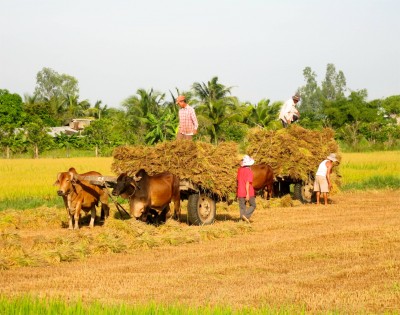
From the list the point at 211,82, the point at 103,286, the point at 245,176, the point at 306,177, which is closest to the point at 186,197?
the point at 245,176

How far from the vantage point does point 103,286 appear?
8.37 m

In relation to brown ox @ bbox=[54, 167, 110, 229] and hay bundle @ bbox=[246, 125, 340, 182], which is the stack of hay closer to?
brown ox @ bbox=[54, 167, 110, 229]

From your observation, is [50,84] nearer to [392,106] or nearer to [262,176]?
[392,106]

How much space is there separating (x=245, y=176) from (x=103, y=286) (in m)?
6.44

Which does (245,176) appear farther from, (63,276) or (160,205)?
(63,276)

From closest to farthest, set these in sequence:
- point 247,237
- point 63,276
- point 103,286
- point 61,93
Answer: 1. point 103,286
2. point 63,276
3. point 247,237
4. point 61,93

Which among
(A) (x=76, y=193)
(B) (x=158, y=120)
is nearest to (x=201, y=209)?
(A) (x=76, y=193)

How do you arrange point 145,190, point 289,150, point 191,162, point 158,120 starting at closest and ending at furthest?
point 145,190
point 191,162
point 289,150
point 158,120

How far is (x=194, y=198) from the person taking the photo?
14.2m

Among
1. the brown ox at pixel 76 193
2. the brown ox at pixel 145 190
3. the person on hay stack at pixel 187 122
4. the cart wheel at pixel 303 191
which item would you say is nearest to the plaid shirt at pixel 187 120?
the person on hay stack at pixel 187 122

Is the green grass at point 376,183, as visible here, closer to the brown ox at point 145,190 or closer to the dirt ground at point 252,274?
the dirt ground at point 252,274

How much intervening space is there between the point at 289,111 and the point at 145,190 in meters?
7.14

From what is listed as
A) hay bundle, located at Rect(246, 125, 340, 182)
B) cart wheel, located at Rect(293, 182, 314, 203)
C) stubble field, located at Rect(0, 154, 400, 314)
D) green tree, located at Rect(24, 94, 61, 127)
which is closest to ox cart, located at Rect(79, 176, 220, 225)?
stubble field, located at Rect(0, 154, 400, 314)

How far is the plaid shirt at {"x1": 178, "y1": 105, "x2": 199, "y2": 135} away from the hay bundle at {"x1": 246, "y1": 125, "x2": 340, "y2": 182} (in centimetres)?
460
